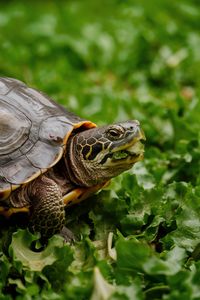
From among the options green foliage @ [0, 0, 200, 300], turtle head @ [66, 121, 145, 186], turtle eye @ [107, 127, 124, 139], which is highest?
turtle eye @ [107, 127, 124, 139]

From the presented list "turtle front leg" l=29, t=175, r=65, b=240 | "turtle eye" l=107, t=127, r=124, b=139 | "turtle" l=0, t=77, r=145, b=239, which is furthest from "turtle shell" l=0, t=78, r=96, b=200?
"turtle eye" l=107, t=127, r=124, b=139

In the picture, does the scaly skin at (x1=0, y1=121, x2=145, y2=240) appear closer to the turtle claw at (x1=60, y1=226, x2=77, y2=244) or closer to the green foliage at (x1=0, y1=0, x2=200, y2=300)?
the turtle claw at (x1=60, y1=226, x2=77, y2=244)

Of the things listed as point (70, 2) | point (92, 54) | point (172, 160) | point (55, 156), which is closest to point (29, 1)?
point (70, 2)

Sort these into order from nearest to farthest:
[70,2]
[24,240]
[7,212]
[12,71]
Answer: [24,240] < [7,212] < [12,71] < [70,2]

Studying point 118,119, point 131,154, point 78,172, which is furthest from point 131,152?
point 118,119

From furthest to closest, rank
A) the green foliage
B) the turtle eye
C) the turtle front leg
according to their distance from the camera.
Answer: the turtle eye
the turtle front leg
the green foliage

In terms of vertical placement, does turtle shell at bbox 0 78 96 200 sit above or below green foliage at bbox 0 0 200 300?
above

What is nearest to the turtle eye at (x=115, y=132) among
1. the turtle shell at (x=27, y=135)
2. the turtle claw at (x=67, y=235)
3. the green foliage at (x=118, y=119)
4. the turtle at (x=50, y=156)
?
the turtle at (x=50, y=156)

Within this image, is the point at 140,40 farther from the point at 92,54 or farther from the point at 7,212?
the point at 7,212
